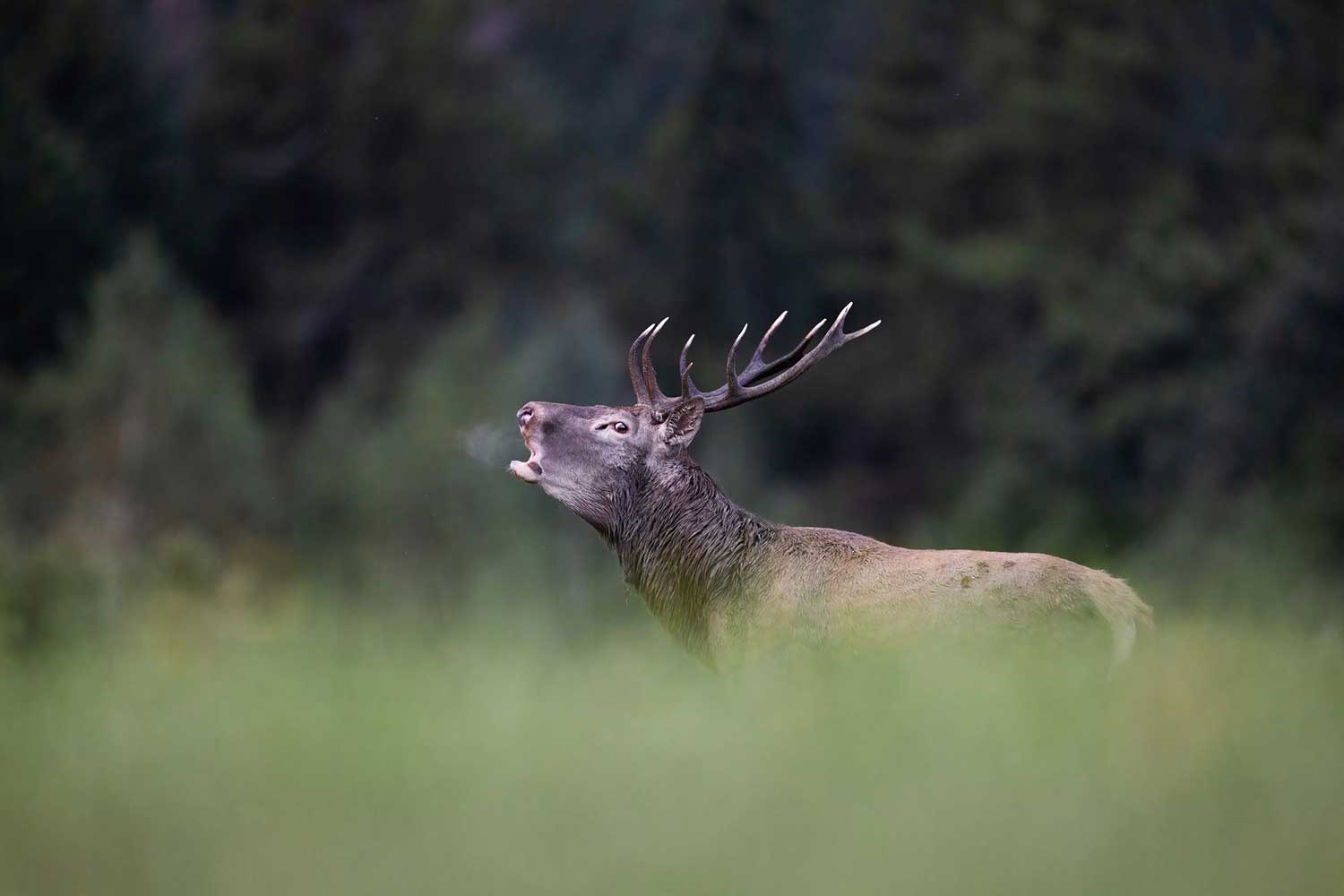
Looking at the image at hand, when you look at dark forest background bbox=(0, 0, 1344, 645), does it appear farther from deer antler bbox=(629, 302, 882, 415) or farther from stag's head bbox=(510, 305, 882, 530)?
stag's head bbox=(510, 305, 882, 530)

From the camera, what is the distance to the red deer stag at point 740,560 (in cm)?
715

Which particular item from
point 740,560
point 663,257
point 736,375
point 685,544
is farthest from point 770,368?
point 663,257

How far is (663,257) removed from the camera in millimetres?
34250

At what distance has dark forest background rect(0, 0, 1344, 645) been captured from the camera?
91.4 feet

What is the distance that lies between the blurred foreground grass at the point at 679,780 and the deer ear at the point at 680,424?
328cm

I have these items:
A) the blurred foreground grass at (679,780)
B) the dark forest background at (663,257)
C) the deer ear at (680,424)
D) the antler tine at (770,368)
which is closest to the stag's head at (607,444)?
the deer ear at (680,424)

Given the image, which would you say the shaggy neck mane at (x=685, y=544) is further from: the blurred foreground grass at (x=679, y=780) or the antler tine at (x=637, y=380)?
the blurred foreground grass at (x=679, y=780)

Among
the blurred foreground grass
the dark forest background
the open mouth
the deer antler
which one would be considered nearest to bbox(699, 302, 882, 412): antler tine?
the deer antler

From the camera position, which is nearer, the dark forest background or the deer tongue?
the deer tongue

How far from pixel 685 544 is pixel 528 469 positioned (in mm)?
763

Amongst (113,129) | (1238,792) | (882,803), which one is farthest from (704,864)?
(113,129)

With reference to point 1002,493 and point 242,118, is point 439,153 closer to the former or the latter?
point 242,118

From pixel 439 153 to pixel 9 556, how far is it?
27834 mm

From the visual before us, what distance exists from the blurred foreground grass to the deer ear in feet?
10.8
